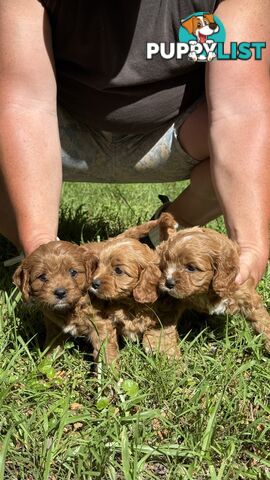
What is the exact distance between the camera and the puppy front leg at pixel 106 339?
292 cm

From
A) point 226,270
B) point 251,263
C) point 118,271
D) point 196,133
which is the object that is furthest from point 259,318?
point 196,133

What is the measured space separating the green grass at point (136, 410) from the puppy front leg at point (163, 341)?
5 centimetres

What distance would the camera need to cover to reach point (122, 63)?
133 inches

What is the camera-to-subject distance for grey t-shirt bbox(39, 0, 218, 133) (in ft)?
10.8

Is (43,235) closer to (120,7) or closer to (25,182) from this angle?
(25,182)

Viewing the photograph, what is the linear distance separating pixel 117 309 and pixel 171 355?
1.27 ft

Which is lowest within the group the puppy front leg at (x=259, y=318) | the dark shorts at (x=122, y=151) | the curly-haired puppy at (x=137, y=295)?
the puppy front leg at (x=259, y=318)

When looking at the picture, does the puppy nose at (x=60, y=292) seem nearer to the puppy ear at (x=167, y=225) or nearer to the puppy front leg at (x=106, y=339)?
the puppy front leg at (x=106, y=339)

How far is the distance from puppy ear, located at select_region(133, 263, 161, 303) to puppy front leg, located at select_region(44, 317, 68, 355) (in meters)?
0.48

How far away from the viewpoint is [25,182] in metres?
2.99

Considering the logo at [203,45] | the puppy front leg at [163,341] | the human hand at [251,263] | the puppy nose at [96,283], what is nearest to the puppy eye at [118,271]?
the puppy nose at [96,283]

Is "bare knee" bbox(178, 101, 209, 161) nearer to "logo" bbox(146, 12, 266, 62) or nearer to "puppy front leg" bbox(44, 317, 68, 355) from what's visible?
"logo" bbox(146, 12, 266, 62)

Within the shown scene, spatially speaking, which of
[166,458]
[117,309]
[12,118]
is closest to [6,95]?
[12,118]

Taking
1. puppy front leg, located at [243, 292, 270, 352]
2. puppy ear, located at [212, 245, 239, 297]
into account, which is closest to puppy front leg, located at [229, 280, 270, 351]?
puppy front leg, located at [243, 292, 270, 352]
